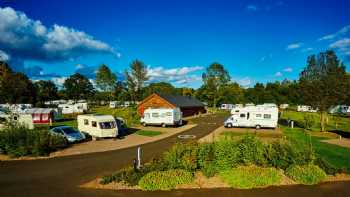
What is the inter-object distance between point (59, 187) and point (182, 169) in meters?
5.39

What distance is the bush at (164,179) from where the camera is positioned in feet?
36.1

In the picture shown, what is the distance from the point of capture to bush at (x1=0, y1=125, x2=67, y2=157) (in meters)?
18.3

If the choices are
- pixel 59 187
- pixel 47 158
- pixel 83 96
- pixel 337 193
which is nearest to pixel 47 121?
pixel 47 158

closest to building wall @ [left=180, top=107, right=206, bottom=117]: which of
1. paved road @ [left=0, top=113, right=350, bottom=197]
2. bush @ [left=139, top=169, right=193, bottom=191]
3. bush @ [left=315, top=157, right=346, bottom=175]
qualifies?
paved road @ [left=0, top=113, right=350, bottom=197]

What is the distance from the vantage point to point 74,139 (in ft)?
76.7

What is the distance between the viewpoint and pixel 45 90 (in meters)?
92.4

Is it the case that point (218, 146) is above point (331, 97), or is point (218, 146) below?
below

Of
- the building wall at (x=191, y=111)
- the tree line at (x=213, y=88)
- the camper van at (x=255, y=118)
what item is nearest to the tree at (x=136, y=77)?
the tree line at (x=213, y=88)

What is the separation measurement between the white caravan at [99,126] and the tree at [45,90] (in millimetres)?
66595

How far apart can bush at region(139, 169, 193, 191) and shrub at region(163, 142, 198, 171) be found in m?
0.60

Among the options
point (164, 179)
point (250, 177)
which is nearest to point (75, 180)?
point (164, 179)

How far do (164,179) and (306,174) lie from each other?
625 centimetres

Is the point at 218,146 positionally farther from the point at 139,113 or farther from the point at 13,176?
the point at 139,113

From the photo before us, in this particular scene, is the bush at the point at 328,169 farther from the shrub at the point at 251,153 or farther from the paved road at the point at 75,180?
the shrub at the point at 251,153
